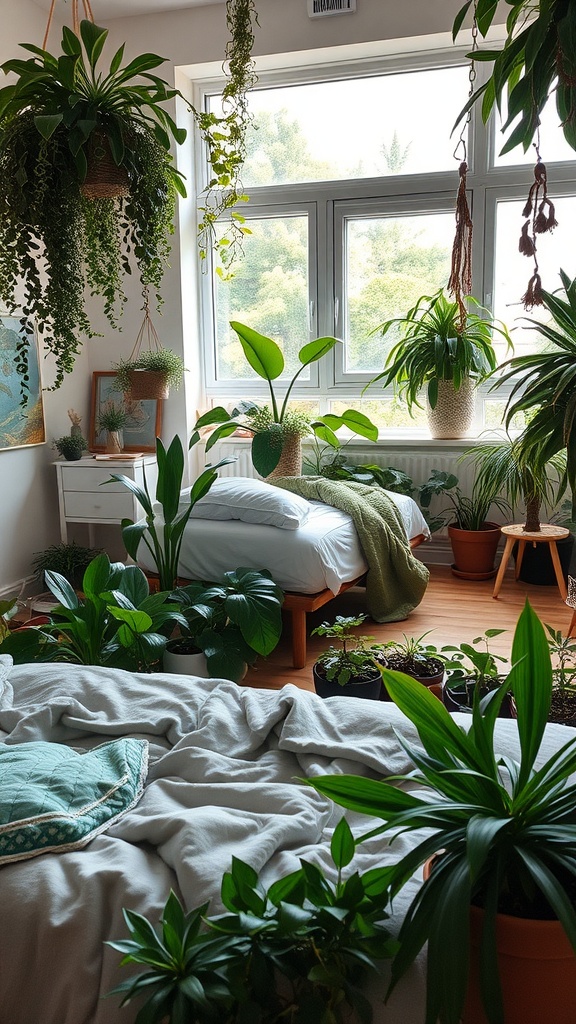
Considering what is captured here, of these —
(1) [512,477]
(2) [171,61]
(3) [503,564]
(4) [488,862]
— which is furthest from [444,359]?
(4) [488,862]

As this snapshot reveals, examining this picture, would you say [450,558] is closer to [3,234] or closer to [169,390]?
[169,390]

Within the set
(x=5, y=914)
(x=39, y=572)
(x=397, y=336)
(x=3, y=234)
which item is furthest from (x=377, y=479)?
(x=5, y=914)

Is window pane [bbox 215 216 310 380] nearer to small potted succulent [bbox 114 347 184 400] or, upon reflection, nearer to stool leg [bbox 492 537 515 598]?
small potted succulent [bbox 114 347 184 400]

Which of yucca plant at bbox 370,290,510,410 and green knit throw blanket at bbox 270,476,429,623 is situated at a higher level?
yucca plant at bbox 370,290,510,410

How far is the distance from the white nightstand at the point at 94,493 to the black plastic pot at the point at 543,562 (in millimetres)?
2234

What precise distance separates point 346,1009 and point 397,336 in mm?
4554

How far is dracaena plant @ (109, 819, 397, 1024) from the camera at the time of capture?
0.98 meters

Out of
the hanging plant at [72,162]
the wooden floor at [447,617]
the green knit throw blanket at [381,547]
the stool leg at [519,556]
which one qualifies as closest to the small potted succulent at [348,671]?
the wooden floor at [447,617]

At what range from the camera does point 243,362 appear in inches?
218

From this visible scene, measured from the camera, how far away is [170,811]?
4.59ft

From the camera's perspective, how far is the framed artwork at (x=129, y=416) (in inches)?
208

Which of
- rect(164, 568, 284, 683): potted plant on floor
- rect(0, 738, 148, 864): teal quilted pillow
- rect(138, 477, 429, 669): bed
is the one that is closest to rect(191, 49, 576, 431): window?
rect(138, 477, 429, 669): bed

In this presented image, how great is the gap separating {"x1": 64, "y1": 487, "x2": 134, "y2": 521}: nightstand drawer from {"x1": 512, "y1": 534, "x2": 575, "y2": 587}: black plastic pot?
227cm

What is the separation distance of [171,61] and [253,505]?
3.02 meters
